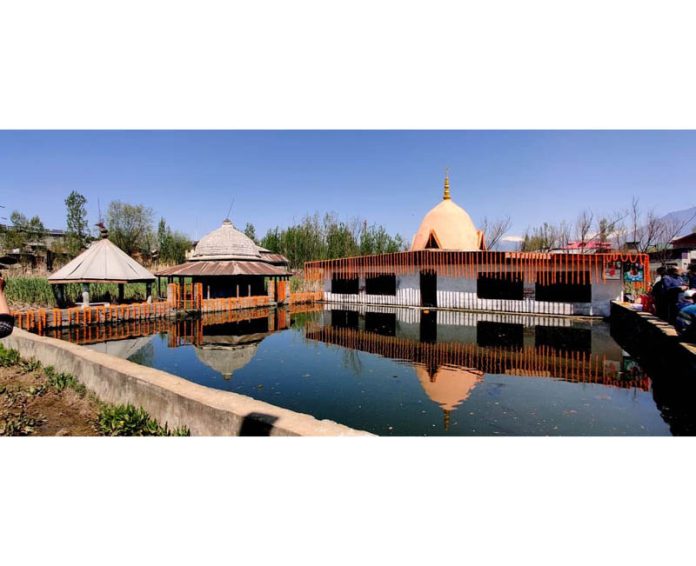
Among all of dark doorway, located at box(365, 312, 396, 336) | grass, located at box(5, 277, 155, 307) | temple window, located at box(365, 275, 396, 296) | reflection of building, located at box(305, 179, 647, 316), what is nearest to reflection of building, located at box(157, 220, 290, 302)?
grass, located at box(5, 277, 155, 307)

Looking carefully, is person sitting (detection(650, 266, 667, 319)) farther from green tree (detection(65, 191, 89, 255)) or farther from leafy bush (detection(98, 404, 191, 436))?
green tree (detection(65, 191, 89, 255))

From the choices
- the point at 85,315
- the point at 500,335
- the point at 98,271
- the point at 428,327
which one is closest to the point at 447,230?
the point at 428,327

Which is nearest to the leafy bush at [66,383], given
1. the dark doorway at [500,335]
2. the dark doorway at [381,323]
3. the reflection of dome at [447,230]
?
the dark doorway at [381,323]

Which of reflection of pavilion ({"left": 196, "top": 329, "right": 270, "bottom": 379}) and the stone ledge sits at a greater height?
the stone ledge

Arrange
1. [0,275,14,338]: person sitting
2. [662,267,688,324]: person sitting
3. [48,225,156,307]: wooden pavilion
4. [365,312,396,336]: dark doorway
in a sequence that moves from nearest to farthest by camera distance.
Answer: [0,275,14,338]: person sitting
[662,267,688,324]: person sitting
[365,312,396,336]: dark doorway
[48,225,156,307]: wooden pavilion

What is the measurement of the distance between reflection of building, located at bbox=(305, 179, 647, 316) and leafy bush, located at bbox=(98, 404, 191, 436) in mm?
14938

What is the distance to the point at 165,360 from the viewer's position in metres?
8.94

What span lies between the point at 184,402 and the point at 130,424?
891mm

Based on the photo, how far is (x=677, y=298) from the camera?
25.4 ft

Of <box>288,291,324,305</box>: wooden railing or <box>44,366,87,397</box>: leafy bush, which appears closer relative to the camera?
<box>44,366,87,397</box>: leafy bush

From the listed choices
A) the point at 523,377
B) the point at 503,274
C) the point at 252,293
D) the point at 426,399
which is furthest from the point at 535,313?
the point at 252,293

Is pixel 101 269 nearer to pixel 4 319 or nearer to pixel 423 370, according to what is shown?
pixel 423 370

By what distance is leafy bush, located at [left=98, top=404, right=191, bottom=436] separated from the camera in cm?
441

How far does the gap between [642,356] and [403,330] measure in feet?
20.6
